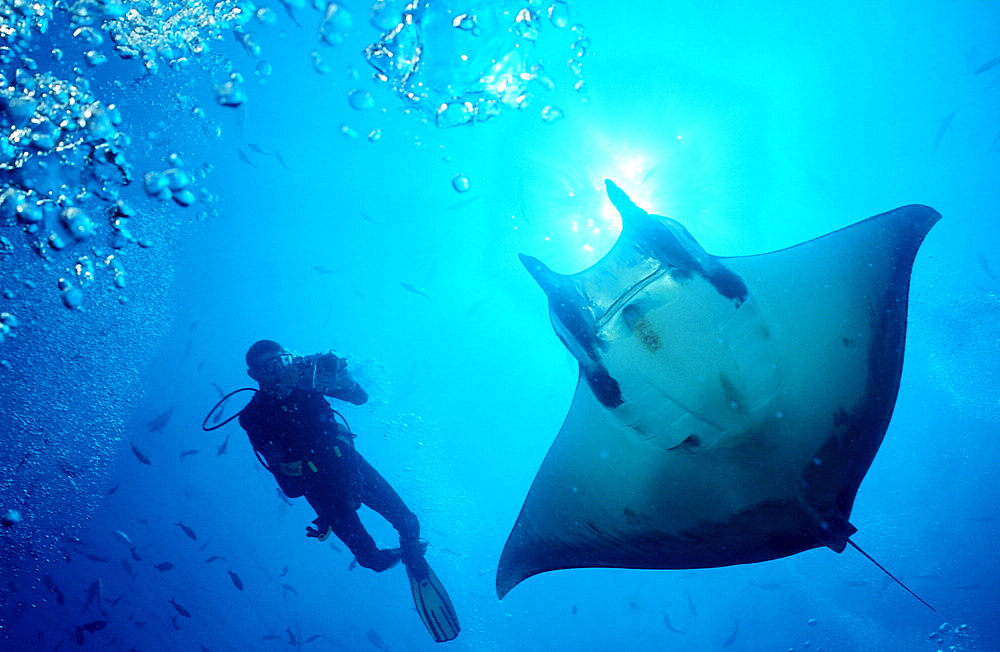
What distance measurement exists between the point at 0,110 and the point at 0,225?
2.05 metres

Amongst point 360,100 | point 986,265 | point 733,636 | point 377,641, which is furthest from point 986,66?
point 377,641

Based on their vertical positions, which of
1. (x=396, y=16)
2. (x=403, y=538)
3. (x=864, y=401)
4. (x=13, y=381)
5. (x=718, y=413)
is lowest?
(x=13, y=381)

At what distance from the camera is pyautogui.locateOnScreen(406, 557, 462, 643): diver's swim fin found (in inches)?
248

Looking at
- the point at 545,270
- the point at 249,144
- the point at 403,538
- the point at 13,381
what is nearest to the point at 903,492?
the point at 403,538

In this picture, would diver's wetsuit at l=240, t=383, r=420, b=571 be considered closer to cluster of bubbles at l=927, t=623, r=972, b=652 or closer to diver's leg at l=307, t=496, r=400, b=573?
diver's leg at l=307, t=496, r=400, b=573

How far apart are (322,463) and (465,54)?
18.7 feet

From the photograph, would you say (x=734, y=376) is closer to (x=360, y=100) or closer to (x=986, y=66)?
(x=360, y=100)

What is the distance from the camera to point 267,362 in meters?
5.69

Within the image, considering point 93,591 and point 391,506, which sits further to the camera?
point 93,591

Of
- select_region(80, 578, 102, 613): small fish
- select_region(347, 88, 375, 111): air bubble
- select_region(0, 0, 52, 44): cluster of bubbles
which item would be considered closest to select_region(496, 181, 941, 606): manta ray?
select_region(347, 88, 375, 111): air bubble

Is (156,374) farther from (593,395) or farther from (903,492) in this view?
(903,492)

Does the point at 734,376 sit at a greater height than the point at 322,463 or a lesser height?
greater

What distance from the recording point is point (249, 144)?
8211 mm

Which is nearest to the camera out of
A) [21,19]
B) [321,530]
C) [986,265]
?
[21,19]
